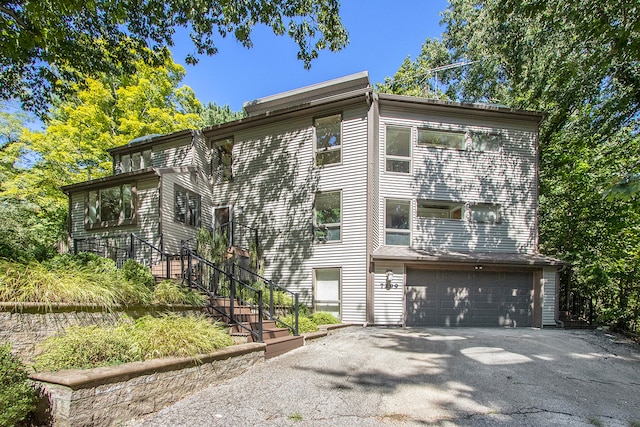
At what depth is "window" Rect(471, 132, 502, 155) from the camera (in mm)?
12242

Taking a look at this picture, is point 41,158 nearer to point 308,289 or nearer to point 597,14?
point 308,289

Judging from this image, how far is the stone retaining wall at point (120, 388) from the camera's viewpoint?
2963 mm

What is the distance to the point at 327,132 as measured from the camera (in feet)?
40.2

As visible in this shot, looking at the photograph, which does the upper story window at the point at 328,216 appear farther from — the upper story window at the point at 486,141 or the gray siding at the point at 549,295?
the gray siding at the point at 549,295

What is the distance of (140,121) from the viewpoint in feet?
61.1

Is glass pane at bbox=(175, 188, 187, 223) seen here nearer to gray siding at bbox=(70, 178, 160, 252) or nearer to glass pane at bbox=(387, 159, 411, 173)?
gray siding at bbox=(70, 178, 160, 252)

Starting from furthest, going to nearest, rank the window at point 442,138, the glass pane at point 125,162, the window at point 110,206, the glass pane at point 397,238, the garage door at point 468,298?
the glass pane at point 125,162, the window at point 442,138, the window at point 110,206, the glass pane at point 397,238, the garage door at point 468,298

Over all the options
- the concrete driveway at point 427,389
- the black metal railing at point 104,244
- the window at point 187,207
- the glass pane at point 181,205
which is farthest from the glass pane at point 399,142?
the black metal railing at point 104,244

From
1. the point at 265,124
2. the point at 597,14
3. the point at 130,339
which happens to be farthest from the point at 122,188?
the point at 597,14

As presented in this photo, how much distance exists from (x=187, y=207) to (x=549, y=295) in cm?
1330

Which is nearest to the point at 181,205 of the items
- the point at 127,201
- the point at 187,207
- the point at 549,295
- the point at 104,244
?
the point at 187,207

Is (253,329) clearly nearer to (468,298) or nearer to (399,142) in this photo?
(468,298)

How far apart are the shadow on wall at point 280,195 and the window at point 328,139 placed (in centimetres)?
33

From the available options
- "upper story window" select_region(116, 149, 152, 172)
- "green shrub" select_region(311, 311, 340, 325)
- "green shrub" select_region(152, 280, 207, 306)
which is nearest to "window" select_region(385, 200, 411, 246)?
"green shrub" select_region(311, 311, 340, 325)
